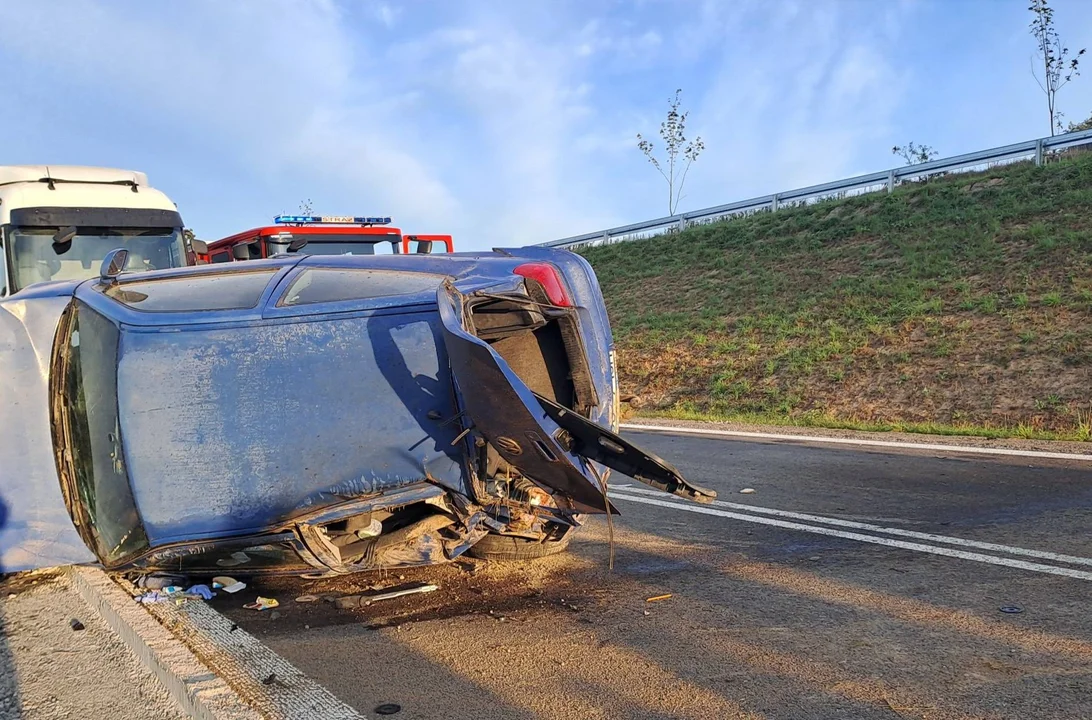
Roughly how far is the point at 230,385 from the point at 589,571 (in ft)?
7.00

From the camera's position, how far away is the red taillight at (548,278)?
4.37 meters

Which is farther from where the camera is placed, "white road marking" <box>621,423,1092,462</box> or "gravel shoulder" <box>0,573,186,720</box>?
"white road marking" <box>621,423,1092,462</box>

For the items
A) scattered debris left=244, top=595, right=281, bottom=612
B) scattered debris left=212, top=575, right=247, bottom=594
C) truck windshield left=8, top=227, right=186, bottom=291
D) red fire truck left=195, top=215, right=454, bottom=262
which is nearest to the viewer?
scattered debris left=244, top=595, right=281, bottom=612

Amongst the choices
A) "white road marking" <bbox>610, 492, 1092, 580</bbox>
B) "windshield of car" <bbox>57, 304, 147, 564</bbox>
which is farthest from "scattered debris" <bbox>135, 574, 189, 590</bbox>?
"white road marking" <bbox>610, 492, 1092, 580</bbox>

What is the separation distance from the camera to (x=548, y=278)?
444cm

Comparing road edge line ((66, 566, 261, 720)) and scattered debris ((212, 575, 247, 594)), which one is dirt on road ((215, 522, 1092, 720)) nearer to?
scattered debris ((212, 575, 247, 594))

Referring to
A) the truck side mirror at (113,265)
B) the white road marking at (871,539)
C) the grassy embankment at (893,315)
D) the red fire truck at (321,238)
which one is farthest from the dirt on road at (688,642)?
the red fire truck at (321,238)

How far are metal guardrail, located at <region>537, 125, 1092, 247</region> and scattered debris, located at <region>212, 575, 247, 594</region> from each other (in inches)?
711

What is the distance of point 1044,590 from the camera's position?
3.98m

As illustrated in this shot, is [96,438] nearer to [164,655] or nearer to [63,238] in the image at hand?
[164,655]

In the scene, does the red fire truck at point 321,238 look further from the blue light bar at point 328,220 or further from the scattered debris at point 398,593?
the scattered debris at point 398,593

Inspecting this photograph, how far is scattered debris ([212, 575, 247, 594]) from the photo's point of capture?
4.48m

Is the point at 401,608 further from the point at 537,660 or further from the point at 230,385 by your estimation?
the point at 230,385

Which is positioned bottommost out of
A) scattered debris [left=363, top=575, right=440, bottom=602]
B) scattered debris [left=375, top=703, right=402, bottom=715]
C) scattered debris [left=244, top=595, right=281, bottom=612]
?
scattered debris [left=375, top=703, right=402, bottom=715]
